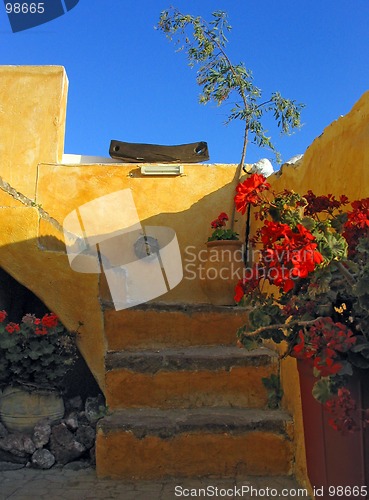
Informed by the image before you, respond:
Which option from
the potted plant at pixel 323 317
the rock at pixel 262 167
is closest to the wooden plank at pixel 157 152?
the rock at pixel 262 167

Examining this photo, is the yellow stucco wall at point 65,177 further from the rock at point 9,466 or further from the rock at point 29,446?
the rock at point 9,466

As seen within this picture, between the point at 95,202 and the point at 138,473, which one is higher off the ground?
the point at 95,202

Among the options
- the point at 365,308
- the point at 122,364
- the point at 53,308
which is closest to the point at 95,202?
the point at 53,308

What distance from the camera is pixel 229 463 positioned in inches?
115

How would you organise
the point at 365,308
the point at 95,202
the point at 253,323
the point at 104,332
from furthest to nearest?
1. the point at 95,202
2. the point at 104,332
3. the point at 253,323
4. the point at 365,308

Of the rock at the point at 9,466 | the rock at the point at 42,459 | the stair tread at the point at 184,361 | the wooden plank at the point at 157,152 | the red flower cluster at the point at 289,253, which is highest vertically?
the wooden plank at the point at 157,152

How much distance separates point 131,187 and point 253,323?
3.68 metres

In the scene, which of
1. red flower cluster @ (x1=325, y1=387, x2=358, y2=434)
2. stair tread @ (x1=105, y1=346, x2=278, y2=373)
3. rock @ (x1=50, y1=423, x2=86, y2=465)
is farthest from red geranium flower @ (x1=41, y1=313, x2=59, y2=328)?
red flower cluster @ (x1=325, y1=387, x2=358, y2=434)

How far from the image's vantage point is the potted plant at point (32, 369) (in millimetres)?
3383

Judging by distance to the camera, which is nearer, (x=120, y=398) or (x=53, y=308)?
(x=120, y=398)

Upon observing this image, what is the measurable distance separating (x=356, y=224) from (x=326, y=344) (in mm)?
515

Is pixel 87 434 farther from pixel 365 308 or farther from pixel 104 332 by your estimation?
pixel 365 308

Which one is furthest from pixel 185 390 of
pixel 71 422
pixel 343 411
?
pixel 343 411

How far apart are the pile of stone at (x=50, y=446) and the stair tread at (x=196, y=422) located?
0.23 m
